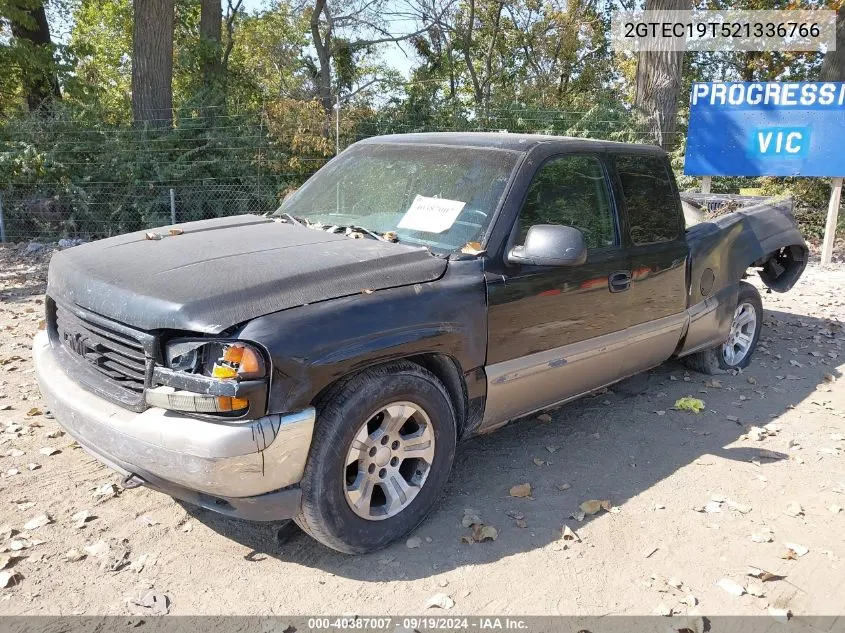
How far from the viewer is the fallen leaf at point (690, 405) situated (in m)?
5.14

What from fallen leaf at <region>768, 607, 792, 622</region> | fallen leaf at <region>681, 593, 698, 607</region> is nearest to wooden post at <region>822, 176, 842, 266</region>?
fallen leaf at <region>768, 607, 792, 622</region>

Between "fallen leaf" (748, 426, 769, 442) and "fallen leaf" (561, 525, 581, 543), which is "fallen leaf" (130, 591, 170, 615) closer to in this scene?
"fallen leaf" (561, 525, 581, 543)

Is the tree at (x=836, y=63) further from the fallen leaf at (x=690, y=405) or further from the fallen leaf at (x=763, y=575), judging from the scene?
the fallen leaf at (x=763, y=575)

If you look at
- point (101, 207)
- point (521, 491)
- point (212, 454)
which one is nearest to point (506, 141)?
point (521, 491)

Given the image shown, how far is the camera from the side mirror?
3449 mm

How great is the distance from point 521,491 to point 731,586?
1.14 m

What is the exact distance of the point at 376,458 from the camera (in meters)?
3.19

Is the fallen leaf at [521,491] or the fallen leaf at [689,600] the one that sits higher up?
the fallen leaf at [521,491]

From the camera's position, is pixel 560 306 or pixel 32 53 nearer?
pixel 560 306

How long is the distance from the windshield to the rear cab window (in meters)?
1.02

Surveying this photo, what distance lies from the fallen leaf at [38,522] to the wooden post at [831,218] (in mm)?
11237

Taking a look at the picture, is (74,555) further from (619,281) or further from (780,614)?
(619,281)

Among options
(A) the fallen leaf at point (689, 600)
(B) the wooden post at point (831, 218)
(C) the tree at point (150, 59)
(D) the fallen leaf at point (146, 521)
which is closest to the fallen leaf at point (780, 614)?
(A) the fallen leaf at point (689, 600)

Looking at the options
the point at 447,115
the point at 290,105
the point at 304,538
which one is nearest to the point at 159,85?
the point at 290,105
